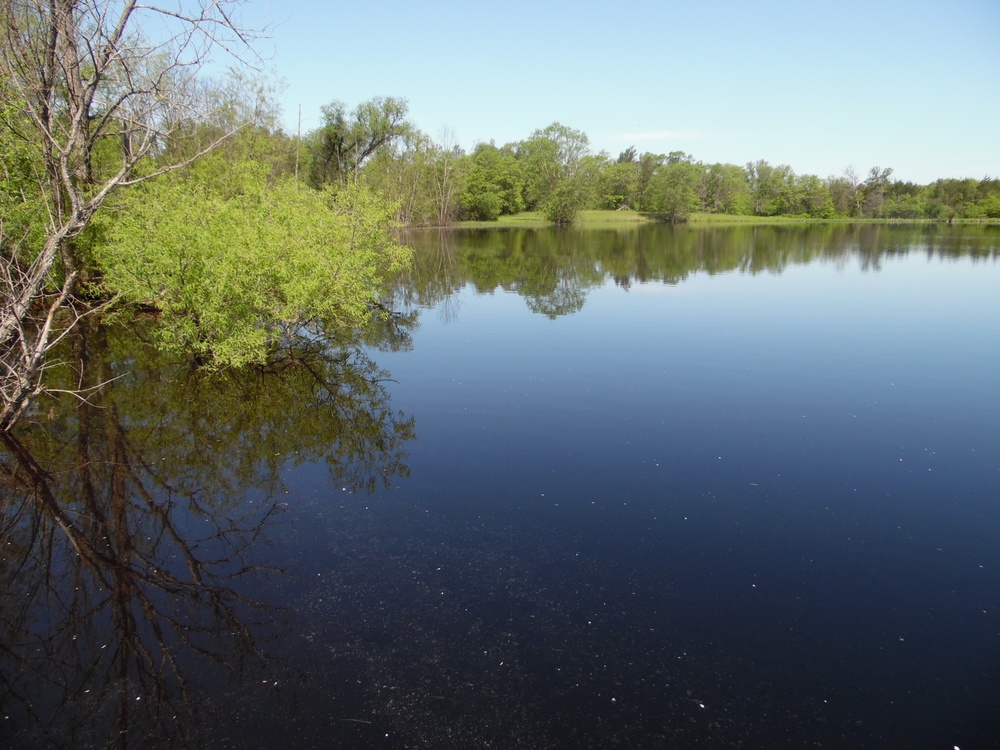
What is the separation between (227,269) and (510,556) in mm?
9498

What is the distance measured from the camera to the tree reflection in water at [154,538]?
5203 millimetres

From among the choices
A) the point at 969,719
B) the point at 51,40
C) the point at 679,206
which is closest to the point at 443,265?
the point at 51,40

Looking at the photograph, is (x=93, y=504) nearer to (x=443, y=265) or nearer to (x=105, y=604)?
(x=105, y=604)

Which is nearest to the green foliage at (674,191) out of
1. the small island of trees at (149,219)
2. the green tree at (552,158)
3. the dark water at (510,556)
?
the green tree at (552,158)

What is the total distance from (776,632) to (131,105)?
15750 millimetres

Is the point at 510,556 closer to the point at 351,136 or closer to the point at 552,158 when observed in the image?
the point at 351,136

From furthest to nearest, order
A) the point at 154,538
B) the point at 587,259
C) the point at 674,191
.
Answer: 1. the point at 674,191
2. the point at 587,259
3. the point at 154,538

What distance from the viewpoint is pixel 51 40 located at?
9.20 meters

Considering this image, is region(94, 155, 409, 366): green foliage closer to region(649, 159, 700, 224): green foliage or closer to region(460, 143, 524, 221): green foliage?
region(460, 143, 524, 221): green foliage

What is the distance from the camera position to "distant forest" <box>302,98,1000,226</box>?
66.6 metres

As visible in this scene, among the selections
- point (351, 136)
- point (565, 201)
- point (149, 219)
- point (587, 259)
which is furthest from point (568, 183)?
point (149, 219)

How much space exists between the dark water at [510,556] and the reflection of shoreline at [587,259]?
11642 millimetres

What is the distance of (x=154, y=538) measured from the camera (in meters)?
7.62

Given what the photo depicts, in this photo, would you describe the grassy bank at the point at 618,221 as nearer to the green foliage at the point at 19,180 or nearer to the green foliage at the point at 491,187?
the green foliage at the point at 491,187
